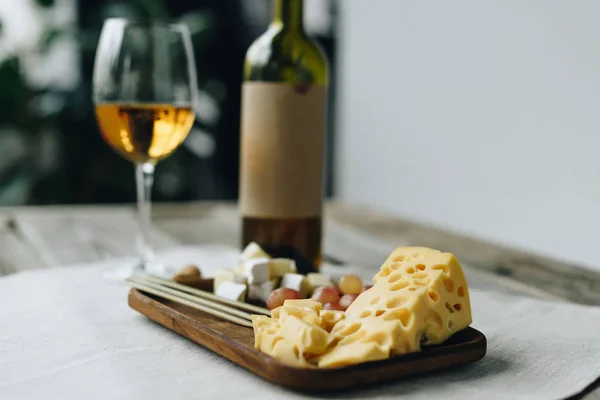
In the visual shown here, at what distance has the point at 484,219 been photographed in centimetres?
245

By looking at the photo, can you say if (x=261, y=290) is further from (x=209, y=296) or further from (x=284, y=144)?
(x=284, y=144)

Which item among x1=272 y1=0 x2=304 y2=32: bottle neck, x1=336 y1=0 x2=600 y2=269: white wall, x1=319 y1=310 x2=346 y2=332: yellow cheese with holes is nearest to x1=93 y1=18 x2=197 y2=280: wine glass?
x1=272 y1=0 x2=304 y2=32: bottle neck

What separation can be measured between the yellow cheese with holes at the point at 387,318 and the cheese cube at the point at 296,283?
15 cm

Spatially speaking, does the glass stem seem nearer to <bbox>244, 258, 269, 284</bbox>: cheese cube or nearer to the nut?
the nut

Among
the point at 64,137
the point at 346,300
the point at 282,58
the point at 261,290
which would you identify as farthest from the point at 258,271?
the point at 64,137

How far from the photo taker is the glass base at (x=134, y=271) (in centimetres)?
102

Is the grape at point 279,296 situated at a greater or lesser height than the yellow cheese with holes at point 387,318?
lesser

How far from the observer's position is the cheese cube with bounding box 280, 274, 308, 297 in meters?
0.81

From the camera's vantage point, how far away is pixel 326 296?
0.76 metres

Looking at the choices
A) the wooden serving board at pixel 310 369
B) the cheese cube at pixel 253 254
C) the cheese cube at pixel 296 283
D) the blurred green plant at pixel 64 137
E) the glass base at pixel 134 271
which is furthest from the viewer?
the blurred green plant at pixel 64 137

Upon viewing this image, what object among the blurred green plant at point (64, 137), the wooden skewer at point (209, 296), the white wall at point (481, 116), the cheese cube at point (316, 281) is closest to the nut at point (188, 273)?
the wooden skewer at point (209, 296)

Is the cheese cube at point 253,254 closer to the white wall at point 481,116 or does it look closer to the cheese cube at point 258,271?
the cheese cube at point 258,271

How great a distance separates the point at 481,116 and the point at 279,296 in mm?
1735

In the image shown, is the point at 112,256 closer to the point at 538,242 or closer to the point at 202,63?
the point at 538,242
